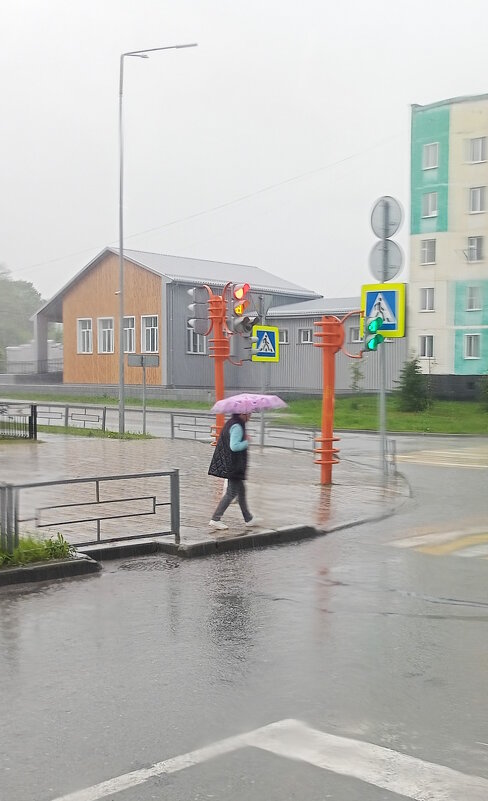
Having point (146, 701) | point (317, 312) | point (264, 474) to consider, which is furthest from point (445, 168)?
point (146, 701)

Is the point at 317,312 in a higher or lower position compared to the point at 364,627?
higher

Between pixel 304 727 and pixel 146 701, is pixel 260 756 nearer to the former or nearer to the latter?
pixel 304 727

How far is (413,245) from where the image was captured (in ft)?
154

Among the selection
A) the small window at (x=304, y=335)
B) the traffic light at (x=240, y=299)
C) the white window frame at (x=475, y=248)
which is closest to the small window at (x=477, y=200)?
the white window frame at (x=475, y=248)

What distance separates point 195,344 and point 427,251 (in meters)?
13.4

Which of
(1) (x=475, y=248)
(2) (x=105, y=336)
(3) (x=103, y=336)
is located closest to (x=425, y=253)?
(1) (x=475, y=248)

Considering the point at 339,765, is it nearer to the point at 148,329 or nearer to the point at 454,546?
the point at 454,546

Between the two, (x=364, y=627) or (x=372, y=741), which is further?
(x=364, y=627)

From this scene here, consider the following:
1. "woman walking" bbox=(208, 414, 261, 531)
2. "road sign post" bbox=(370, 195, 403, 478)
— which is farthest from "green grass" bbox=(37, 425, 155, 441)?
"woman walking" bbox=(208, 414, 261, 531)

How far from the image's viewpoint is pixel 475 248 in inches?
1766

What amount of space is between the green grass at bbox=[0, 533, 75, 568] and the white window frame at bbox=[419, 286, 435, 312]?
3910 cm

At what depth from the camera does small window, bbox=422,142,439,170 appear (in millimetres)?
45344

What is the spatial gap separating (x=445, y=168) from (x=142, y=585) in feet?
132

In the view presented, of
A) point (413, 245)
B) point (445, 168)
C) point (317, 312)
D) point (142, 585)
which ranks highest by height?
point (445, 168)
